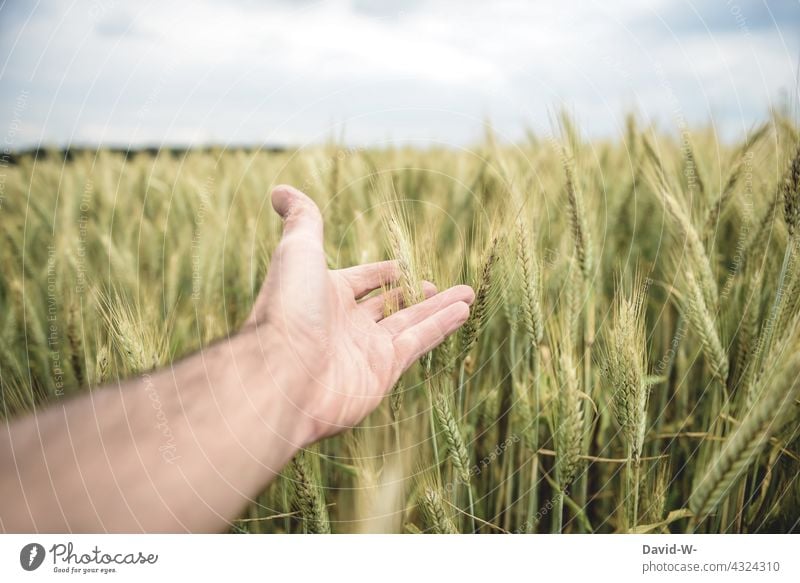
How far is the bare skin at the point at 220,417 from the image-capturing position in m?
0.85

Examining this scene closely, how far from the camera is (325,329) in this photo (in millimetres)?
928

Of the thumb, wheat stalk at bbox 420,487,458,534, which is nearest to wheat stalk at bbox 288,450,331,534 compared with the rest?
wheat stalk at bbox 420,487,458,534

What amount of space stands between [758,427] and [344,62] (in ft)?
3.02

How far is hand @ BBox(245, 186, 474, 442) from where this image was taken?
2.86 ft

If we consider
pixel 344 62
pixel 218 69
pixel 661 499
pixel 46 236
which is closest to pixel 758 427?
pixel 661 499

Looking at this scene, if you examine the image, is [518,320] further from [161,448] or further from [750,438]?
[161,448]

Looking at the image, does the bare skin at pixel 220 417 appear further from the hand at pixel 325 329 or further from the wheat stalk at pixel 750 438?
the wheat stalk at pixel 750 438

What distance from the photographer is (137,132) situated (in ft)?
3.38

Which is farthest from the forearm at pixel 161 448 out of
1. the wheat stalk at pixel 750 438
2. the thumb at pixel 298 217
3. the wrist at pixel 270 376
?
the wheat stalk at pixel 750 438

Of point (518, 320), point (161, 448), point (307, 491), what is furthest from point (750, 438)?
point (161, 448)
